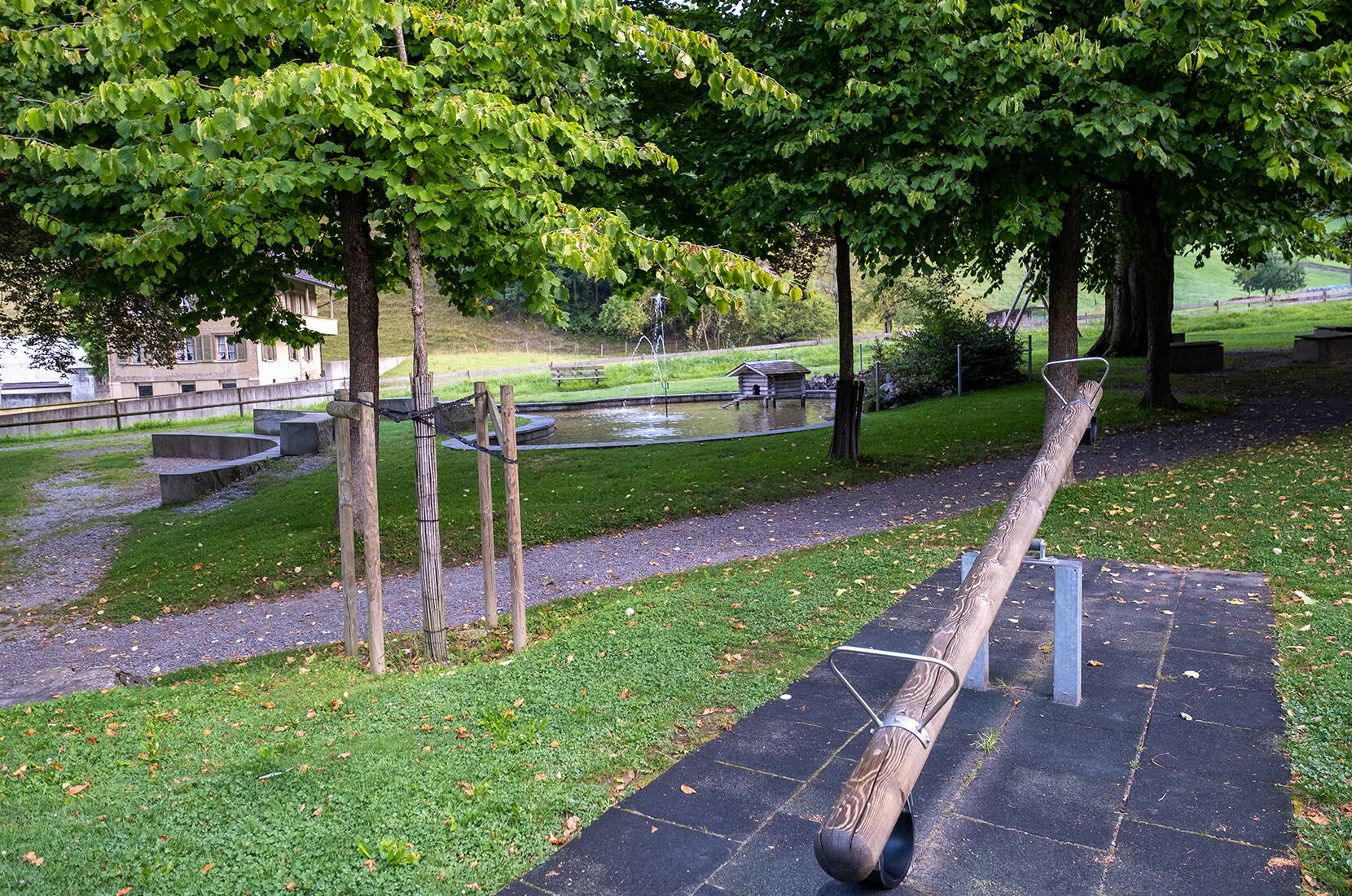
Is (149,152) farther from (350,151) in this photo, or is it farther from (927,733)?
(927,733)

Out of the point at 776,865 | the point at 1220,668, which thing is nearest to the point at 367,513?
the point at 776,865

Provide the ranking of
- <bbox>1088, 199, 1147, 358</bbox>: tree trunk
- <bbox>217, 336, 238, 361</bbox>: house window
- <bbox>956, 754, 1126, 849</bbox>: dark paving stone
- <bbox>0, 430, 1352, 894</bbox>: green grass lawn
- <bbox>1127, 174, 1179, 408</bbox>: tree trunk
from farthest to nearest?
<bbox>217, 336, 238, 361</bbox>: house window, <bbox>1088, 199, 1147, 358</bbox>: tree trunk, <bbox>1127, 174, 1179, 408</bbox>: tree trunk, <bbox>956, 754, 1126, 849</bbox>: dark paving stone, <bbox>0, 430, 1352, 894</bbox>: green grass lawn

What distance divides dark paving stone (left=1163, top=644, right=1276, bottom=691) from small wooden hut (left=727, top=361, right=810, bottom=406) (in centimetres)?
1881

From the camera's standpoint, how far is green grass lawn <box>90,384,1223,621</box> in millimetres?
9773

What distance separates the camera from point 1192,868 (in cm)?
354

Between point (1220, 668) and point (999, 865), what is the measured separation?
8.71 ft

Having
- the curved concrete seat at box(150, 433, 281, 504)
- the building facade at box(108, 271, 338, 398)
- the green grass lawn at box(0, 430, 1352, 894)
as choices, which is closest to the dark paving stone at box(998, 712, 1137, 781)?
the green grass lawn at box(0, 430, 1352, 894)

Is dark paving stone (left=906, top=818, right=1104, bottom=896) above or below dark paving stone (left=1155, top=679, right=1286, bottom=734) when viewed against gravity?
below

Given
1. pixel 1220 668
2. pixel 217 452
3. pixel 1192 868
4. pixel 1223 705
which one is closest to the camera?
pixel 1192 868

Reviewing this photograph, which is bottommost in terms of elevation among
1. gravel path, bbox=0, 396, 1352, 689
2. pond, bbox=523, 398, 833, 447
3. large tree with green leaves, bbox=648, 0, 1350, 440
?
gravel path, bbox=0, 396, 1352, 689

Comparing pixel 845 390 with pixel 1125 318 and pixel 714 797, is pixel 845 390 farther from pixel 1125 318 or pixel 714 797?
pixel 1125 318

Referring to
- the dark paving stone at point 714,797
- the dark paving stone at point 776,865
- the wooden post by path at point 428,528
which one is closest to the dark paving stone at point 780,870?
the dark paving stone at point 776,865

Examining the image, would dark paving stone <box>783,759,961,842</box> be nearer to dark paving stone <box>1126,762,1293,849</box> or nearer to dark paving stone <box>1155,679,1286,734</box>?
dark paving stone <box>1126,762,1293,849</box>

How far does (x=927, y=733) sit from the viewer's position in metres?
3.04
